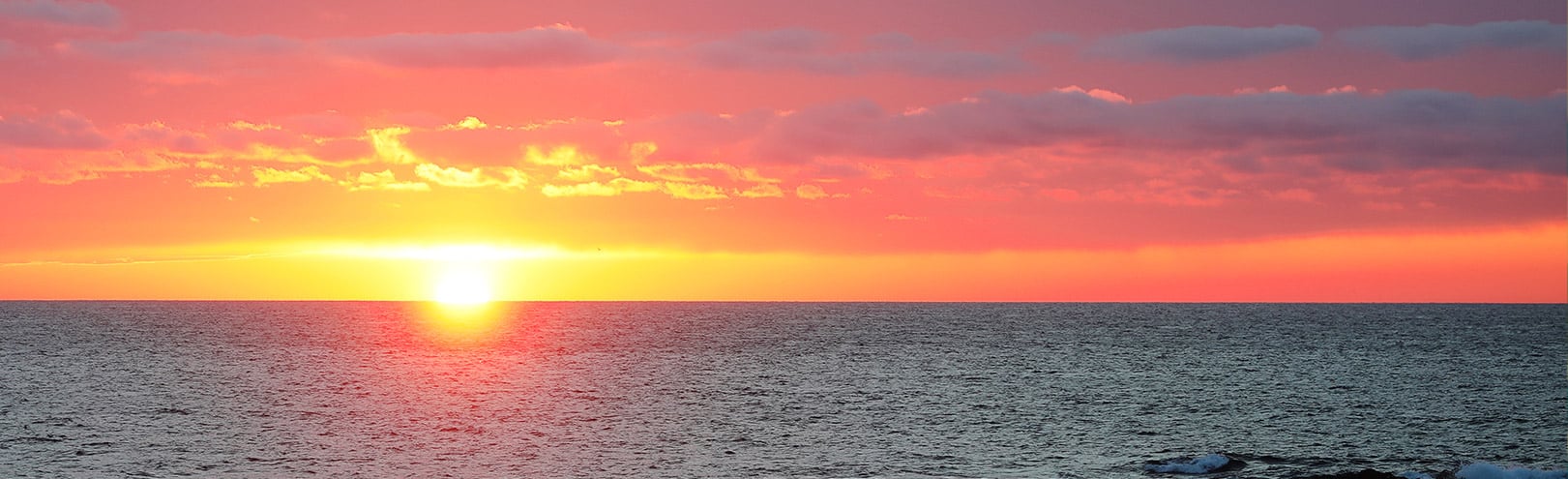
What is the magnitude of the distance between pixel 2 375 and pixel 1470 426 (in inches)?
4206

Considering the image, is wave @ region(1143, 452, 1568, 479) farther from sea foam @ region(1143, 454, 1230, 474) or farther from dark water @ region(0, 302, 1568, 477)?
dark water @ region(0, 302, 1568, 477)

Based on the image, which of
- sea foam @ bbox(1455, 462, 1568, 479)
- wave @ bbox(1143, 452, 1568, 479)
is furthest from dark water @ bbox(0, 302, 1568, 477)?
sea foam @ bbox(1455, 462, 1568, 479)

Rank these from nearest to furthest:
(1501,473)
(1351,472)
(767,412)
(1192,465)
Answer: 1. (1501,473)
2. (1351,472)
3. (1192,465)
4. (767,412)

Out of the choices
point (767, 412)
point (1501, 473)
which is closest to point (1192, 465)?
point (1501, 473)

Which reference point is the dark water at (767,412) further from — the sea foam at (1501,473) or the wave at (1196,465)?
the sea foam at (1501,473)

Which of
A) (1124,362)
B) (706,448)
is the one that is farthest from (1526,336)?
(706,448)

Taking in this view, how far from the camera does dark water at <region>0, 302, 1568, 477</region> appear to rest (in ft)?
191

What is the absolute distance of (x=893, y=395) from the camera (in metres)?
91.1

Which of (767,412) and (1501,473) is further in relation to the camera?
(767,412)

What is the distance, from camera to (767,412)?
78.2m

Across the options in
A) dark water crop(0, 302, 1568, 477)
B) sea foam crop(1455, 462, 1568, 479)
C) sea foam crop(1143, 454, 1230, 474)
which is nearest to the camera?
sea foam crop(1455, 462, 1568, 479)

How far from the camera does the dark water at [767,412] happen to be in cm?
5816

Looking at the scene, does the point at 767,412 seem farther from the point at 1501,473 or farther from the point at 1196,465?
the point at 1501,473

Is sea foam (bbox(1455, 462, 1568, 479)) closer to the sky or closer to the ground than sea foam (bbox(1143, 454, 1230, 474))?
closer to the sky
